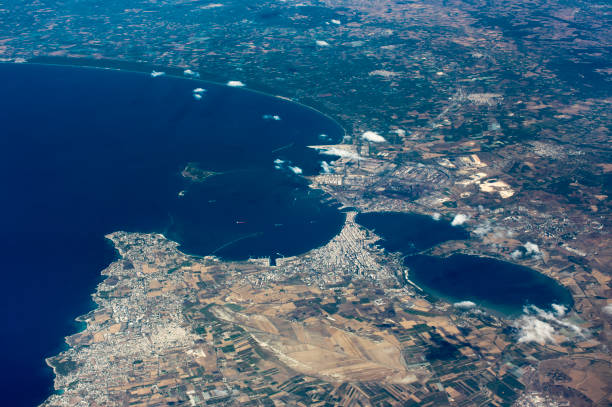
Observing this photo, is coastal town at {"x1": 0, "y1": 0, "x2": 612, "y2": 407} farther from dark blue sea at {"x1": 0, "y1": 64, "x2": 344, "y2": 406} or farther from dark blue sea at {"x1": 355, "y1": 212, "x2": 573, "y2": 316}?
dark blue sea at {"x1": 0, "y1": 64, "x2": 344, "y2": 406}

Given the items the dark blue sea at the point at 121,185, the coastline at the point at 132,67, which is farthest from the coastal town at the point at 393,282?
the dark blue sea at the point at 121,185

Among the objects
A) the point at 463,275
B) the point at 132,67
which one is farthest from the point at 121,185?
the point at 132,67

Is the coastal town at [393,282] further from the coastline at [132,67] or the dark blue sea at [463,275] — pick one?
the dark blue sea at [463,275]

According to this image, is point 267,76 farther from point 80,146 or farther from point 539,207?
point 539,207

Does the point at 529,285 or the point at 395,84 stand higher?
the point at 395,84

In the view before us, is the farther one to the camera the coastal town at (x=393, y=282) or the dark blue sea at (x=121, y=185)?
the dark blue sea at (x=121, y=185)

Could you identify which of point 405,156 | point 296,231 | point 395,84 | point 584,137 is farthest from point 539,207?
point 395,84

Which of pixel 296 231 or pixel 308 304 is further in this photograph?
pixel 296 231
